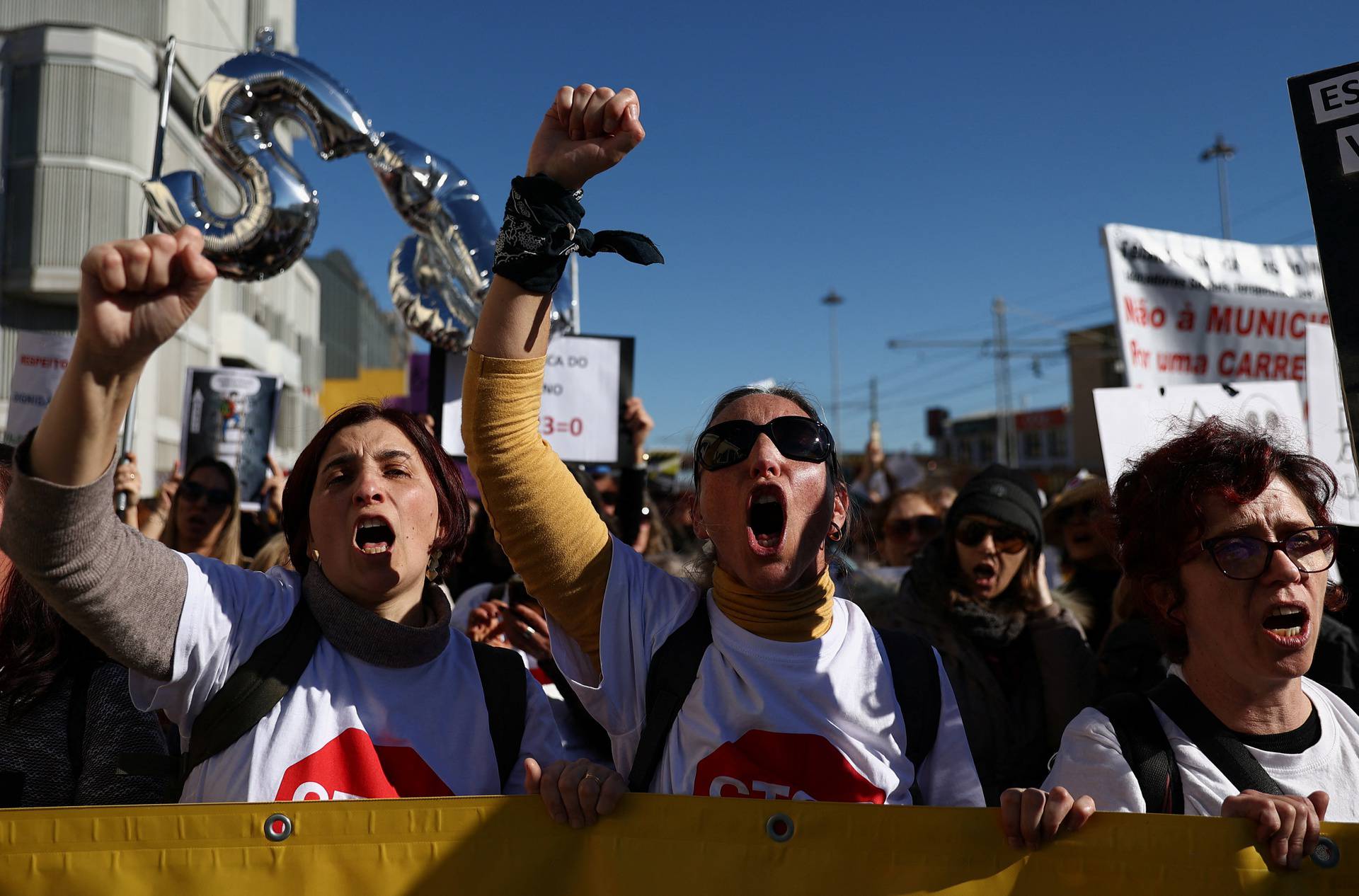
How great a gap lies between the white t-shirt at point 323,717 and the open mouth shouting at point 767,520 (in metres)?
0.56

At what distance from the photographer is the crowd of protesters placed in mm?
1739

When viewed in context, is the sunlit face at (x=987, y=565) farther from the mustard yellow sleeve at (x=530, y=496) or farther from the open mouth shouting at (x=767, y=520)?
the mustard yellow sleeve at (x=530, y=496)

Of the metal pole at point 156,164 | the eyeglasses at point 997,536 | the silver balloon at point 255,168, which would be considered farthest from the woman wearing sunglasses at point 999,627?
the metal pole at point 156,164

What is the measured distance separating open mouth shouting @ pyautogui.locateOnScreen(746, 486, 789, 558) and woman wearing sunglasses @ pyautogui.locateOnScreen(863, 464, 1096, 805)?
4.36 feet

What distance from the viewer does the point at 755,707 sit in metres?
1.81

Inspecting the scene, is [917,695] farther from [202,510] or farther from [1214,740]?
[202,510]

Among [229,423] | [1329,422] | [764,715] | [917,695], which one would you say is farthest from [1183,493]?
[229,423]

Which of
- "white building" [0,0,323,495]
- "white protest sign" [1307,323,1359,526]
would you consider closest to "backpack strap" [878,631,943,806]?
"white protest sign" [1307,323,1359,526]

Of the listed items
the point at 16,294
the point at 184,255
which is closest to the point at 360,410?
the point at 184,255

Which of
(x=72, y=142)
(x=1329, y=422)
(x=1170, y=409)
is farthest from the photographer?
(x=72, y=142)

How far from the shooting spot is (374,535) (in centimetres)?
206

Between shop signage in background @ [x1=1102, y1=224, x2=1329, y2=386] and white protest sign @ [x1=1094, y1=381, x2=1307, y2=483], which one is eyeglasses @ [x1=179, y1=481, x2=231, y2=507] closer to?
white protest sign @ [x1=1094, y1=381, x2=1307, y2=483]

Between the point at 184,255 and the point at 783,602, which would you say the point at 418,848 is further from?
the point at 184,255

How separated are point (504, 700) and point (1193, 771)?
1.22m
